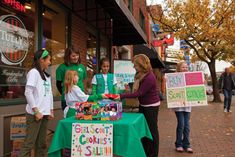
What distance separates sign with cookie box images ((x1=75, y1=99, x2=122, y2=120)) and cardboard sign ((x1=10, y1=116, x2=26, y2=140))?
147 cm

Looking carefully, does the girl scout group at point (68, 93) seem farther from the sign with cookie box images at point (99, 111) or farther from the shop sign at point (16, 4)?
the shop sign at point (16, 4)

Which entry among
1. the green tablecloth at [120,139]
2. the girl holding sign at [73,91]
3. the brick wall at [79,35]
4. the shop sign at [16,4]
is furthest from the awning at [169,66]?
the green tablecloth at [120,139]

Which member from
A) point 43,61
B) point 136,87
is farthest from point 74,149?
point 136,87

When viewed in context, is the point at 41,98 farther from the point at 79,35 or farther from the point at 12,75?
the point at 79,35

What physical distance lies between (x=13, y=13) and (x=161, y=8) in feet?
55.3

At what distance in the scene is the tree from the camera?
18.2 metres

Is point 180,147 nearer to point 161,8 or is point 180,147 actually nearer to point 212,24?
point 212,24

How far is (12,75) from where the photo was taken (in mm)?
5215

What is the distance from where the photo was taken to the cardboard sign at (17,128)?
4891mm

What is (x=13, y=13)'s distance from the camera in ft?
17.5

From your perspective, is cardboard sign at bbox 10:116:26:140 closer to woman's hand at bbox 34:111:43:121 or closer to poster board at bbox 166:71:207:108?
woman's hand at bbox 34:111:43:121

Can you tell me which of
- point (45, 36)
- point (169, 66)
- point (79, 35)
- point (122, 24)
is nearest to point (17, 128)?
point (45, 36)

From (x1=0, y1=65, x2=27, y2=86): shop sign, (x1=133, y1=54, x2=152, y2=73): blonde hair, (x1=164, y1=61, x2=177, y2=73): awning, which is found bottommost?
(x1=0, y1=65, x2=27, y2=86): shop sign

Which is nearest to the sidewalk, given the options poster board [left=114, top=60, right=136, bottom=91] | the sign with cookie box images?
poster board [left=114, top=60, right=136, bottom=91]
